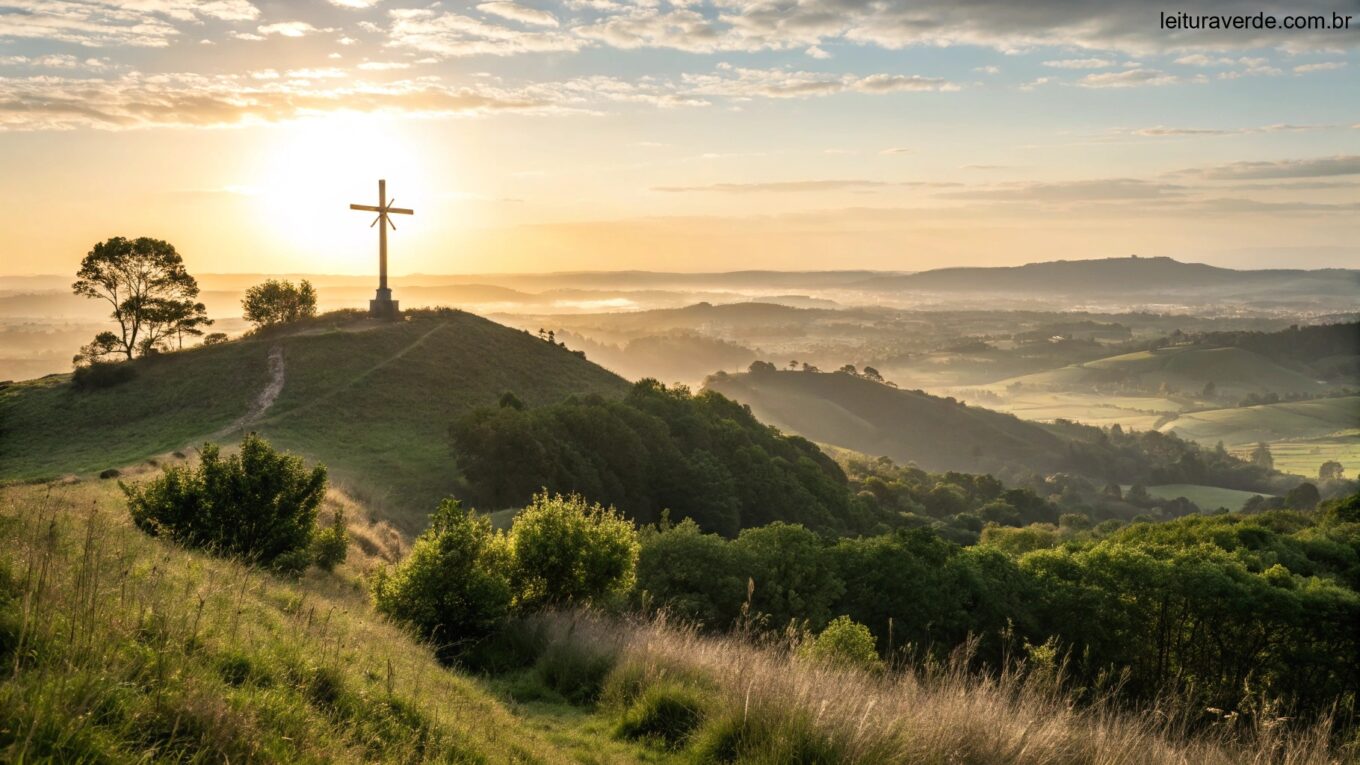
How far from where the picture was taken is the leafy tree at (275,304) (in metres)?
61.5

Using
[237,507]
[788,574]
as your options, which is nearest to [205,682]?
[237,507]

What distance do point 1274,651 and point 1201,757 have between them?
27.4 meters

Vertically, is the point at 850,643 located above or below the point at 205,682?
below

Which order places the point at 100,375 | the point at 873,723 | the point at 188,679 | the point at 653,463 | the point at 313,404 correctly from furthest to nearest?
the point at 653,463 < the point at 100,375 < the point at 313,404 < the point at 873,723 < the point at 188,679

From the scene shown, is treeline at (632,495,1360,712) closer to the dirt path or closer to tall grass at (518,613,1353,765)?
tall grass at (518,613,1353,765)

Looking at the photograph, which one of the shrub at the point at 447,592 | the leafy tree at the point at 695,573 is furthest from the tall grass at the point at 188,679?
the leafy tree at the point at 695,573

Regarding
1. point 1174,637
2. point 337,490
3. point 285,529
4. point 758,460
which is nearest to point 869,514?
point 758,460

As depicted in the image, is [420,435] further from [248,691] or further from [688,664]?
[248,691]

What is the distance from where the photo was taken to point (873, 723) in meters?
8.68

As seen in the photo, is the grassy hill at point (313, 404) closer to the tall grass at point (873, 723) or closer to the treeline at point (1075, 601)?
the treeline at point (1075, 601)

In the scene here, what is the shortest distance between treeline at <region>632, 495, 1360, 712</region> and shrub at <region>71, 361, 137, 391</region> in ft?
128

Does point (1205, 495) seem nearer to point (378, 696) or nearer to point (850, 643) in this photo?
point (850, 643)

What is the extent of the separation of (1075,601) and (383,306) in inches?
1932

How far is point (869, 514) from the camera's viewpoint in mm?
66312
